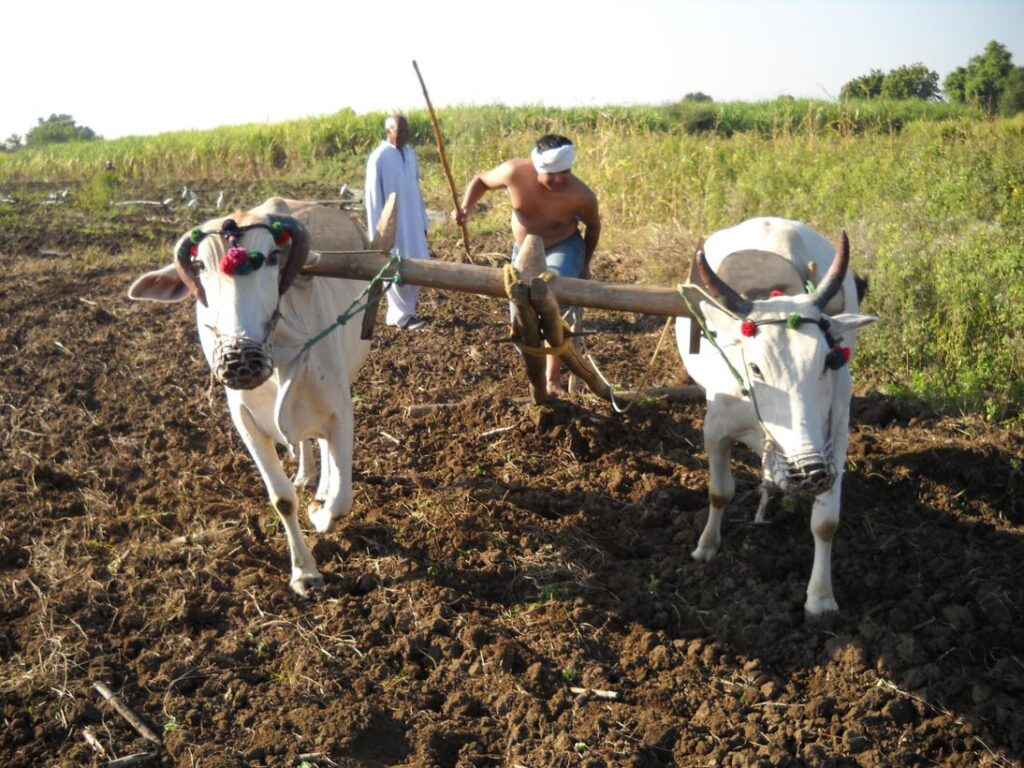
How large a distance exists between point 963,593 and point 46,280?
31.8 ft

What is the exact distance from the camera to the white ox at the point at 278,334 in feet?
14.1

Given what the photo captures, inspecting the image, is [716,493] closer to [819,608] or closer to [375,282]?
[819,608]

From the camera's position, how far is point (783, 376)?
4141 mm

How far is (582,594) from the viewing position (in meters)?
4.79

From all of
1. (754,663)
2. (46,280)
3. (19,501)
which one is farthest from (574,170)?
(754,663)

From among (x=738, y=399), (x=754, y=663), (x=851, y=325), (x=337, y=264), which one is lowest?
(x=754, y=663)

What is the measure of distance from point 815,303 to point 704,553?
1.43 meters

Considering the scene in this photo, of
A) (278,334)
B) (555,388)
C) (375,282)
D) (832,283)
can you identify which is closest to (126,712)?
(278,334)

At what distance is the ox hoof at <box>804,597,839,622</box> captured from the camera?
178 inches

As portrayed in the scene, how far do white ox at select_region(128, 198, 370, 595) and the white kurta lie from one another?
355cm

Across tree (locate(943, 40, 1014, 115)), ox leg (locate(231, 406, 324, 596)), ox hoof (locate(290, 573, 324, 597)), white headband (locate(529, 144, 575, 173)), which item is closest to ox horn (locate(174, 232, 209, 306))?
ox leg (locate(231, 406, 324, 596))

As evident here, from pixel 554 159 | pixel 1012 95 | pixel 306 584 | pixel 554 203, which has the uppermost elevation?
pixel 1012 95

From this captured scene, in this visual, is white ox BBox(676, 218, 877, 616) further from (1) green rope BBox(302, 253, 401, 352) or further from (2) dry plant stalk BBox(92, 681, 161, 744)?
(2) dry plant stalk BBox(92, 681, 161, 744)

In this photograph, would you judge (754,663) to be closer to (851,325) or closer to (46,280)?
(851,325)
